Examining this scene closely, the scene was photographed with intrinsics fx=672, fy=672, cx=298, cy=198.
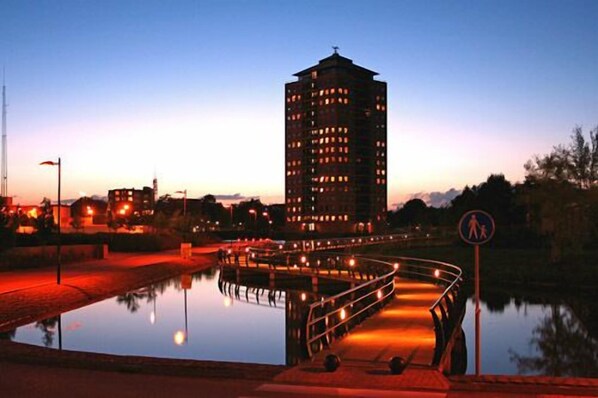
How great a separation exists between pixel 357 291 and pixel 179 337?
11.5 metres

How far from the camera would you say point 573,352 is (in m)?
22.5

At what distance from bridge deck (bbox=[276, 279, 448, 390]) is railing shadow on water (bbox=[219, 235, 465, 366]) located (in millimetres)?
451

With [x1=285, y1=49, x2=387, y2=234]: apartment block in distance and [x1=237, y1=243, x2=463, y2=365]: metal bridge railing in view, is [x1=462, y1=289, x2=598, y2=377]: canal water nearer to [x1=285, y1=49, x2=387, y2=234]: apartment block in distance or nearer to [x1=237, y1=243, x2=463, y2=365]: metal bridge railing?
[x1=237, y1=243, x2=463, y2=365]: metal bridge railing

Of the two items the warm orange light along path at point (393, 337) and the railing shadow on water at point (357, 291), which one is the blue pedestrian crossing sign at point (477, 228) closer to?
the railing shadow on water at point (357, 291)

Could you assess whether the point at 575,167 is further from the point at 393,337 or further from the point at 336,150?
the point at 336,150

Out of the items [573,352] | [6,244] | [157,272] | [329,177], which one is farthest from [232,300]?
[329,177]

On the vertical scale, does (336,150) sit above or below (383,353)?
above

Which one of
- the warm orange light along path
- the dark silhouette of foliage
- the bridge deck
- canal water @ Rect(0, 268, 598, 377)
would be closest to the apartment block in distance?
canal water @ Rect(0, 268, 598, 377)

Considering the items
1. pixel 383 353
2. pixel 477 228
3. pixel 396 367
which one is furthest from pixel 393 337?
pixel 477 228

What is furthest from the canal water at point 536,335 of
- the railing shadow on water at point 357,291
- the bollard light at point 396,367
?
the bollard light at point 396,367

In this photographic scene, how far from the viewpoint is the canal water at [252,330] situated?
2031 centimetres

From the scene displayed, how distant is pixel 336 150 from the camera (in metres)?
170

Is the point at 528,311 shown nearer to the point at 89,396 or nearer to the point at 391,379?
the point at 391,379

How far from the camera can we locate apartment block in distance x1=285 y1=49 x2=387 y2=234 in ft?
556
